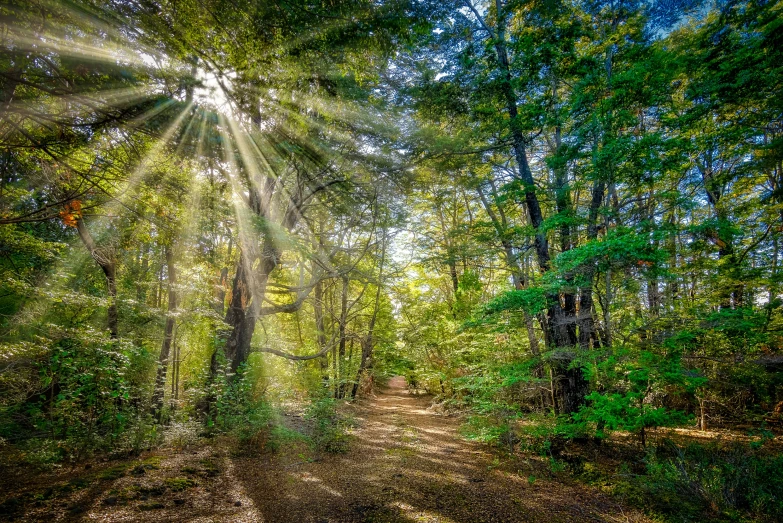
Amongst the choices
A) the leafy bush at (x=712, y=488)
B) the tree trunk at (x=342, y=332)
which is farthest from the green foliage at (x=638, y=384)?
the tree trunk at (x=342, y=332)

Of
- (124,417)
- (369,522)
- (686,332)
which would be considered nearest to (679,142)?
(686,332)

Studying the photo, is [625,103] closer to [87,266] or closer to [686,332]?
[686,332]

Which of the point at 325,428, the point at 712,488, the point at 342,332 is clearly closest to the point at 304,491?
the point at 325,428

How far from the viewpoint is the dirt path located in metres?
4.21

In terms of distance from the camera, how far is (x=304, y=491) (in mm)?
4828

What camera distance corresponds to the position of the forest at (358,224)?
3422mm

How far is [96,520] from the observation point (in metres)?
3.27

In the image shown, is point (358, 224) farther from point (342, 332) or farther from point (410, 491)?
point (410, 491)

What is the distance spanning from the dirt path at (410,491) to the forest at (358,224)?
54mm

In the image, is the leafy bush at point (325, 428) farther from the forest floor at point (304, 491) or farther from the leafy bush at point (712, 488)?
the leafy bush at point (712, 488)

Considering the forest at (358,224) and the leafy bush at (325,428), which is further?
the leafy bush at (325,428)

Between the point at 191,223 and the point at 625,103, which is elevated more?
the point at 625,103

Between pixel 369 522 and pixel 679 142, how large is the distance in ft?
23.6

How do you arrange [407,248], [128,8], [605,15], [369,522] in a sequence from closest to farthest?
[128,8], [369,522], [605,15], [407,248]
